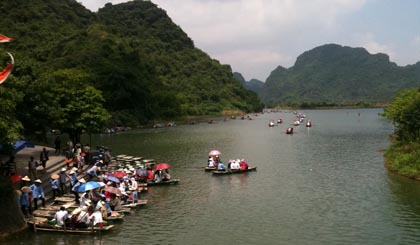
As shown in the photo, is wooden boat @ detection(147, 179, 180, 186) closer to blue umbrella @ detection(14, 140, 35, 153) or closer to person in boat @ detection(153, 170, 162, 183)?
person in boat @ detection(153, 170, 162, 183)

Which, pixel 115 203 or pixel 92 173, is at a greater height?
pixel 92 173

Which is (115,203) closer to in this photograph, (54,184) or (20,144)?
(54,184)

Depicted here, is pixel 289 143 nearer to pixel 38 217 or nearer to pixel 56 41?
pixel 38 217

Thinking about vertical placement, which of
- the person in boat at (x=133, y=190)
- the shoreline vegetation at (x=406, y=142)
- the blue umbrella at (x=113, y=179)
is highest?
the shoreline vegetation at (x=406, y=142)

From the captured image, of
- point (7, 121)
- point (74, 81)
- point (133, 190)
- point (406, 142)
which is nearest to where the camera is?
point (7, 121)

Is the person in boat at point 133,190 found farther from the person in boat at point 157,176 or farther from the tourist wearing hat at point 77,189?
the person in boat at point 157,176

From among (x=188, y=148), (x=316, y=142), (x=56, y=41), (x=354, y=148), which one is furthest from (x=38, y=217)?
(x=56, y=41)

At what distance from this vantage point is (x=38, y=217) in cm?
2623

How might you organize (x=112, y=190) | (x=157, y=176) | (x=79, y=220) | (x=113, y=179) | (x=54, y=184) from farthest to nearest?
1. (x=157, y=176)
2. (x=113, y=179)
3. (x=54, y=184)
4. (x=112, y=190)
5. (x=79, y=220)

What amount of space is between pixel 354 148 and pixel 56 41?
10546 centimetres

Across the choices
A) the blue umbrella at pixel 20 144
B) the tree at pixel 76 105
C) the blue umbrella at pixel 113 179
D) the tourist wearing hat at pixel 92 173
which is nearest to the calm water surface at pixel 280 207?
the blue umbrella at pixel 113 179

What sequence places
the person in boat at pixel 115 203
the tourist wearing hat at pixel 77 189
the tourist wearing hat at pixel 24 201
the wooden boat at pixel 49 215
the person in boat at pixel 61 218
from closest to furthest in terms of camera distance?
the person in boat at pixel 61 218, the tourist wearing hat at pixel 24 201, the wooden boat at pixel 49 215, the person in boat at pixel 115 203, the tourist wearing hat at pixel 77 189

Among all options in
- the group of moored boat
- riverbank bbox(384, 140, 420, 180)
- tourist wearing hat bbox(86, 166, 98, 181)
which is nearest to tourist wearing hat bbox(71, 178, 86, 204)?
the group of moored boat

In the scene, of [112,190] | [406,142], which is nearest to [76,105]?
[112,190]
